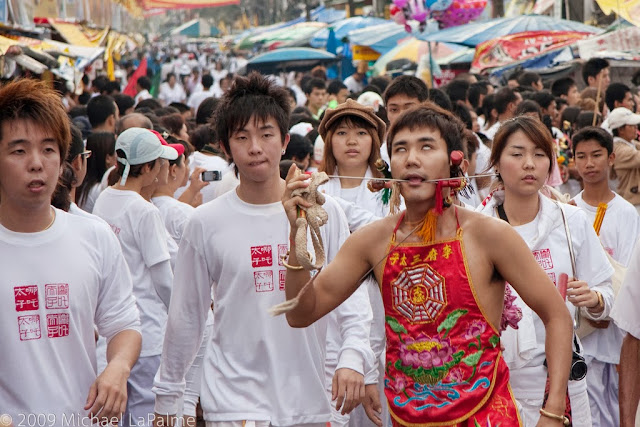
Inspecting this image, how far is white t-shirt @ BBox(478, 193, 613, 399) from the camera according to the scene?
4.92 m

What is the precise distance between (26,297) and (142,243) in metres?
2.40

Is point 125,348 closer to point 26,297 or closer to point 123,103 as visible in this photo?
point 26,297

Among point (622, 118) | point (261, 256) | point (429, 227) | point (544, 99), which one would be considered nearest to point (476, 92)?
point (544, 99)

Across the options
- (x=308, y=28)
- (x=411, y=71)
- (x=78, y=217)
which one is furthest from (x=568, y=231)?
(x=308, y=28)

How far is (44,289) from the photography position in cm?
398

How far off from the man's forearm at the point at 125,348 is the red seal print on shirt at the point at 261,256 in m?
0.62

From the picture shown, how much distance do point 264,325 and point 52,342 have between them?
95 centimetres

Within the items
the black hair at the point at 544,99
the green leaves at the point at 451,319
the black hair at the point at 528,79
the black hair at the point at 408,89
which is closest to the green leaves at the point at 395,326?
the green leaves at the point at 451,319

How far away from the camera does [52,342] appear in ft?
13.1

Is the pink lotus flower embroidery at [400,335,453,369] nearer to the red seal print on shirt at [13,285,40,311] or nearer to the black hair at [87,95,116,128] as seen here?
the red seal print on shirt at [13,285,40,311]

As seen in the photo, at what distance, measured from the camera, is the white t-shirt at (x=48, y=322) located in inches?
155

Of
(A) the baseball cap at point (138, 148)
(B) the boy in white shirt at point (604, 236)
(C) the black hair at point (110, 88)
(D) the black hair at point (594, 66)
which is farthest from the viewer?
(C) the black hair at point (110, 88)

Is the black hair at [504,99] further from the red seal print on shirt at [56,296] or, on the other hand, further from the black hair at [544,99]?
the red seal print on shirt at [56,296]

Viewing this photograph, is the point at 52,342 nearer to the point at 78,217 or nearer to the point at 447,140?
the point at 78,217
